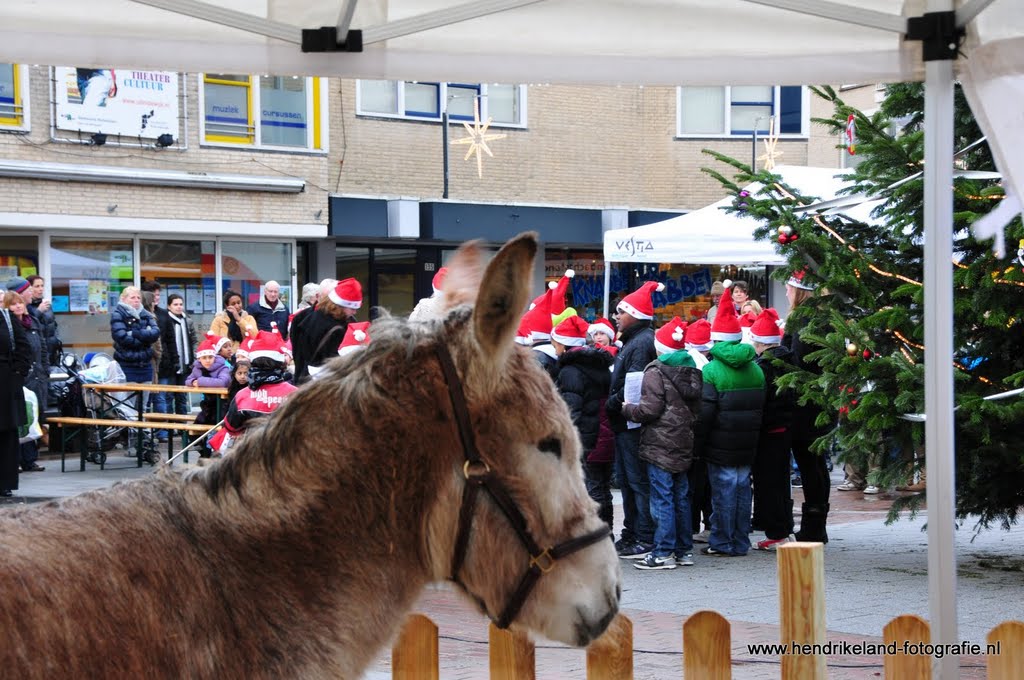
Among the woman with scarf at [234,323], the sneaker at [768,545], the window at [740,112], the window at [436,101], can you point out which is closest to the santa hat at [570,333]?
the sneaker at [768,545]

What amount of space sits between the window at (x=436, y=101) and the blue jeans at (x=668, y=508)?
603 inches

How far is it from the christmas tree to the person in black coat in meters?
7.88

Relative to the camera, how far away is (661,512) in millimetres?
9844

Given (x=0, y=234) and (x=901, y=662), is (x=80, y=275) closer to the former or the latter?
(x=0, y=234)

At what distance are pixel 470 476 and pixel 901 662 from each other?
1.97 meters

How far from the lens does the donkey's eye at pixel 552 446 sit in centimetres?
232

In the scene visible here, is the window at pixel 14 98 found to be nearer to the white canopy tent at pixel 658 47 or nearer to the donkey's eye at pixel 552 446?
the white canopy tent at pixel 658 47

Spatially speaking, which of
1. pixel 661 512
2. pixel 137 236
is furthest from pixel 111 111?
pixel 661 512

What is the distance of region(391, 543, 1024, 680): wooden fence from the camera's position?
343cm

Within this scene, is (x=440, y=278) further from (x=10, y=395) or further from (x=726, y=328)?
(x=10, y=395)

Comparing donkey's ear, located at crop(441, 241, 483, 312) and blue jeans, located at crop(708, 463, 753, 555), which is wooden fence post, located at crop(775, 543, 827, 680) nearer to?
donkey's ear, located at crop(441, 241, 483, 312)

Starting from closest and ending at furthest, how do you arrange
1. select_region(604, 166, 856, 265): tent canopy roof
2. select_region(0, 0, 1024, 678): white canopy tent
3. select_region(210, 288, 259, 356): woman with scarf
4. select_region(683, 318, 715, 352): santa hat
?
1. select_region(0, 0, 1024, 678): white canopy tent
2. select_region(683, 318, 715, 352): santa hat
3. select_region(604, 166, 856, 265): tent canopy roof
4. select_region(210, 288, 259, 356): woman with scarf

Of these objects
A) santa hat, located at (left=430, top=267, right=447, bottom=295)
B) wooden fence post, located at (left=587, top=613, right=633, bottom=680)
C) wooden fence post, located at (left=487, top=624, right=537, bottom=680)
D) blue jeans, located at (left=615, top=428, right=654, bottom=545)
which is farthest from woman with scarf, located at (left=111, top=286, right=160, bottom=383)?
wooden fence post, located at (left=587, top=613, right=633, bottom=680)

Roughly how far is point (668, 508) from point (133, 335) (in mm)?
9602
